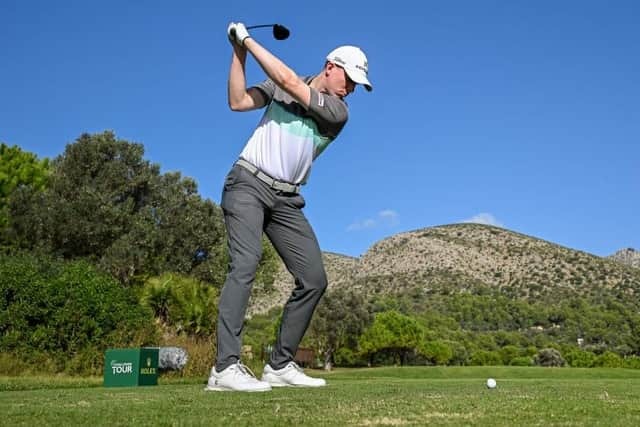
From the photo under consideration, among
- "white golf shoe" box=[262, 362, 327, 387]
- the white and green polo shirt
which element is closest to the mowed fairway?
"white golf shoe" box=[262, 362, 327, 387]

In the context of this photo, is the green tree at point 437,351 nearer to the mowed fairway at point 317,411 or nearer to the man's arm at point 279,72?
the man's arm at point 279,72

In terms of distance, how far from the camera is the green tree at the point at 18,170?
33.8 metres

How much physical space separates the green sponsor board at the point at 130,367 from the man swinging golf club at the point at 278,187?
2.86 m

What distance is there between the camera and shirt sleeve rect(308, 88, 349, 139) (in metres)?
4.85

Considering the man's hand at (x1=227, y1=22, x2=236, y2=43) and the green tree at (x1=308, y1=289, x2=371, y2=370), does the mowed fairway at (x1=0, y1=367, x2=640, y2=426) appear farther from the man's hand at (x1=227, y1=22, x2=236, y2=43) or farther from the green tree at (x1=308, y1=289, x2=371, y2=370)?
the green tree at (x1=308, y1=289, x2=371, y2=370)

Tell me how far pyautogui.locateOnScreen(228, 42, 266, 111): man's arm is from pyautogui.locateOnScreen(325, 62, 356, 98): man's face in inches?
20.7

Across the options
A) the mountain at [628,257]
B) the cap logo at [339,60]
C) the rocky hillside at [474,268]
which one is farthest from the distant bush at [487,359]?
the cap logo at [339,60]

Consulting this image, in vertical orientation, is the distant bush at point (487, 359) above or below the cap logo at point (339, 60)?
below

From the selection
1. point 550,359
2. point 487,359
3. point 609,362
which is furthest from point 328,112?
point 487,359

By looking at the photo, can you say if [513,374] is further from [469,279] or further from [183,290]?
[469,279]

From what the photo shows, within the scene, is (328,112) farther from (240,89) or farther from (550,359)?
(550,359)

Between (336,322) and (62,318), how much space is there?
30.8 metres

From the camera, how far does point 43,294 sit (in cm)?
1261

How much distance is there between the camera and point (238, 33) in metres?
4.81
